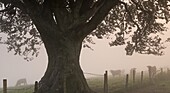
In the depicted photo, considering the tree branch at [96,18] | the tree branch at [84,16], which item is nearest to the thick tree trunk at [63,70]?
the tree branch at [96,18]

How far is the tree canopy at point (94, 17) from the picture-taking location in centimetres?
2106

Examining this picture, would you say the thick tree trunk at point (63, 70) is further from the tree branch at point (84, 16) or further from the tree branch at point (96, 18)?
the tree branch at point (84, 16)

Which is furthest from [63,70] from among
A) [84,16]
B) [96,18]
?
[96,18]

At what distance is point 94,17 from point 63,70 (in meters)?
3.74

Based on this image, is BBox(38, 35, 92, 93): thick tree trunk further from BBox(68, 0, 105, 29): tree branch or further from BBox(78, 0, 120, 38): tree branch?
BBox(68, 0, 105, 29): tree branch

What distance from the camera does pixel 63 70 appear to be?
2092 centimetres

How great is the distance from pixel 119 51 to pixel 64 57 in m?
153

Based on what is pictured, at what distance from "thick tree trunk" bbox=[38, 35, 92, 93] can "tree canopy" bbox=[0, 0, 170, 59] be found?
3.76ft

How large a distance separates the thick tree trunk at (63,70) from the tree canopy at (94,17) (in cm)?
115

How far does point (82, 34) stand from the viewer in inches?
860

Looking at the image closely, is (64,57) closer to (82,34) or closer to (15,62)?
(82,34)

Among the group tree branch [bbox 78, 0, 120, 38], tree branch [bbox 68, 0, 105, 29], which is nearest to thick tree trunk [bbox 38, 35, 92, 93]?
tree branch [bbox 78, 0, 120, 38]

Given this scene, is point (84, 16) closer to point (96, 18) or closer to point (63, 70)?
point (96, 18)

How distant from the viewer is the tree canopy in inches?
829
